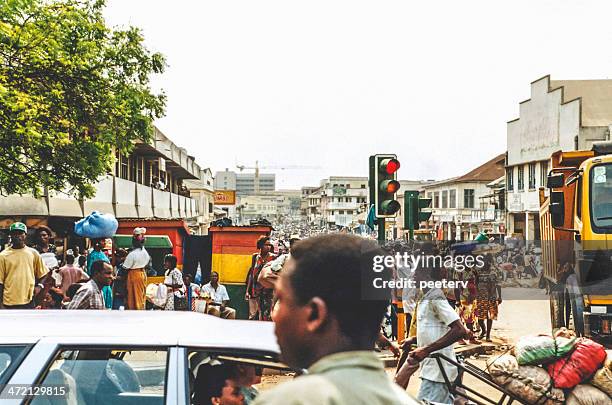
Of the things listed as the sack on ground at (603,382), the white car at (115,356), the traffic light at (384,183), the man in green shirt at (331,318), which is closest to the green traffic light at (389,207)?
the traffic light at (384,183)

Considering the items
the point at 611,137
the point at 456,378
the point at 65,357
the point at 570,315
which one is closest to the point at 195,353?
the point at 65,357

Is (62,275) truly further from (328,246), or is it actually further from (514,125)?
(514,125)

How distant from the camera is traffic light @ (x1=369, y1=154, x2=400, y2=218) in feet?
33.9

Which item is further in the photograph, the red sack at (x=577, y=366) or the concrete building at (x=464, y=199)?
the concrete building at (x=464, y=199)

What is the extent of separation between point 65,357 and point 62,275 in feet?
25.2

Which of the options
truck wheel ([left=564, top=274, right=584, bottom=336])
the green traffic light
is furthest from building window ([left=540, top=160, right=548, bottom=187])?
the green traffic light

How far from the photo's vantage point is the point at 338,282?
1677mm

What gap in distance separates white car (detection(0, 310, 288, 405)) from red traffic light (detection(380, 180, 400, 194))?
692 cm

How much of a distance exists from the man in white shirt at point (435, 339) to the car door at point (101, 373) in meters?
2.61

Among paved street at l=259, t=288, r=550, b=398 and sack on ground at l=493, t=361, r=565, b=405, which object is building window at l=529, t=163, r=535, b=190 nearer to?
paved street at l=259, t=288, r=550, b=398

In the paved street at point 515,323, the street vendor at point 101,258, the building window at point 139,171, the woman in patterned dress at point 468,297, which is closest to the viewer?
the paved street at point 515,323

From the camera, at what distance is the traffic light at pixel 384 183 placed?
10.3 metres

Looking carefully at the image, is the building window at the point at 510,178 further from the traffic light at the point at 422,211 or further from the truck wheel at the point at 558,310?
the traffic light at the point at 422,211

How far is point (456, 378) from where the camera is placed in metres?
5.56
